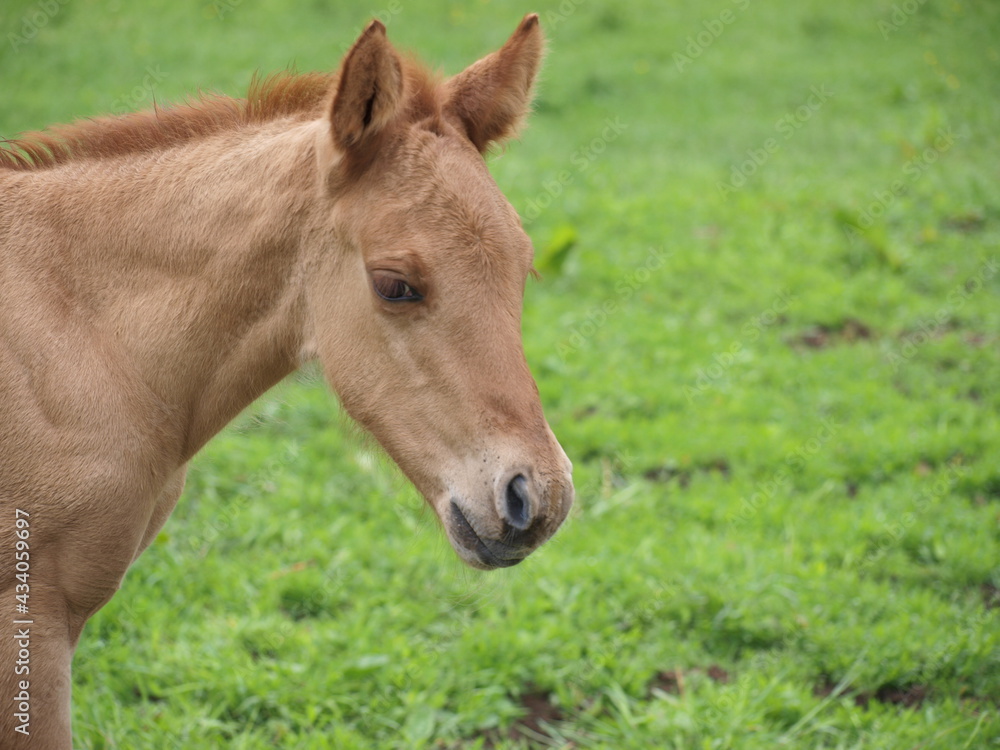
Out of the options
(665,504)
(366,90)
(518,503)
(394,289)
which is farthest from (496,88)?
(665,504)

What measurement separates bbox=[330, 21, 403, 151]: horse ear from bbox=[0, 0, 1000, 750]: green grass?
0.81 metres

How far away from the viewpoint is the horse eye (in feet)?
7.84

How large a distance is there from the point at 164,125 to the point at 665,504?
3489mm

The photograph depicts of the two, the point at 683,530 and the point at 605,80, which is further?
the point at 605,80

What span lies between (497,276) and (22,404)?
1.35m

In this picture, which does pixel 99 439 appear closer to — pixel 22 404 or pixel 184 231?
pixel 22 404

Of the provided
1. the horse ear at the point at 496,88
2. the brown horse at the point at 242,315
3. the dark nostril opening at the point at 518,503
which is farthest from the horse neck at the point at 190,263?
the dark nostril opening at the point at 518,503

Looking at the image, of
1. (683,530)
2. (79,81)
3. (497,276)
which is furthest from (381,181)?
(79,81)

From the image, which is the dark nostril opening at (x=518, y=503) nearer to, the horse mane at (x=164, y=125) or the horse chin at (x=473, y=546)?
the horse chin at (x=473, y=546)

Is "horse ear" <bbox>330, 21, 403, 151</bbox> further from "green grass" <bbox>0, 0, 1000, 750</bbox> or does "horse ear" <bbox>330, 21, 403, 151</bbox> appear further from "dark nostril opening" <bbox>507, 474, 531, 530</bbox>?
"dark nostril opening" <bbox>507, 474, 531, 530</bbox>

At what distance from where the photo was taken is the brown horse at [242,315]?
2.36 m

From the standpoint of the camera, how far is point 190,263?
259cm

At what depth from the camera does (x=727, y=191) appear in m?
8.80

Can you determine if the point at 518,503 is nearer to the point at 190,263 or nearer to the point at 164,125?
the point at 190,263
